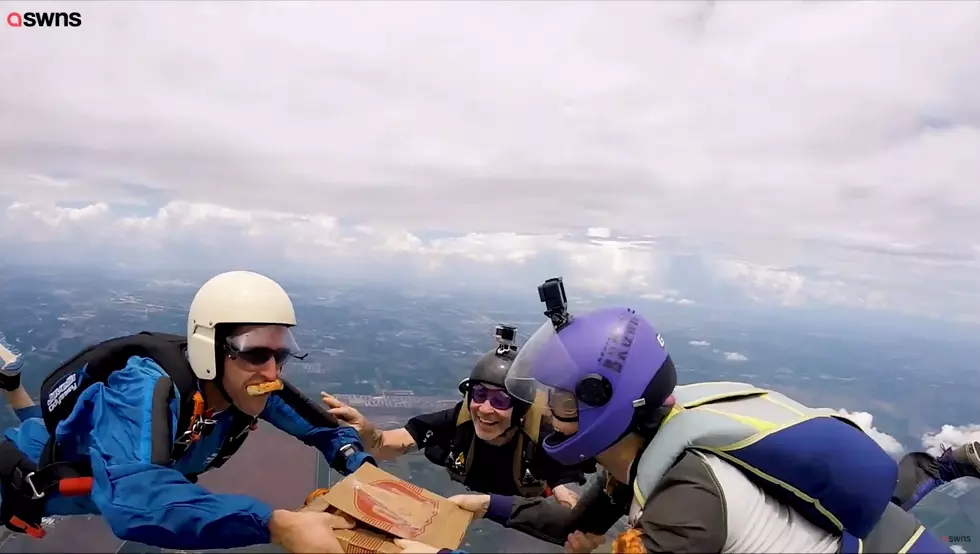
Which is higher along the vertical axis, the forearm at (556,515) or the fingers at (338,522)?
the fingers at (338,522)

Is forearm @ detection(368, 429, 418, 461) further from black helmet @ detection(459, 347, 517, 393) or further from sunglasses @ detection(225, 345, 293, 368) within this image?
sunglasses @ detection(225, 345, 293, 368)

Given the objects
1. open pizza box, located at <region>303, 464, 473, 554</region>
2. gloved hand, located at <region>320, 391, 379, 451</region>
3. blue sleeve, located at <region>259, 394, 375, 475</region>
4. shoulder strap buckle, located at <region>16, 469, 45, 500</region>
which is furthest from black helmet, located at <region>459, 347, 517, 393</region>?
shoulder strap buckle, located at <region>16, 469, 45, 500</region>

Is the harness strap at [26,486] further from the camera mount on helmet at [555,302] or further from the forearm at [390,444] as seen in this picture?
the camera mount on helmet at [555,302]

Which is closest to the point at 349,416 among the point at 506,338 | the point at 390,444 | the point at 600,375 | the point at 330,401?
the point at 330,401

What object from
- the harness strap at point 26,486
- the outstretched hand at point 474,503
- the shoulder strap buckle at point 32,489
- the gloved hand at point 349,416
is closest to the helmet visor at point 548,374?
the outstretched hand at point 474,503

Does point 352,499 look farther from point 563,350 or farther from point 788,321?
point 788,321

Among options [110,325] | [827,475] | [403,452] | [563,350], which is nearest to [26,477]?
[403,452]

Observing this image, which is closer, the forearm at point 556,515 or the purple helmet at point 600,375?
the purple helmet at point 600,375
